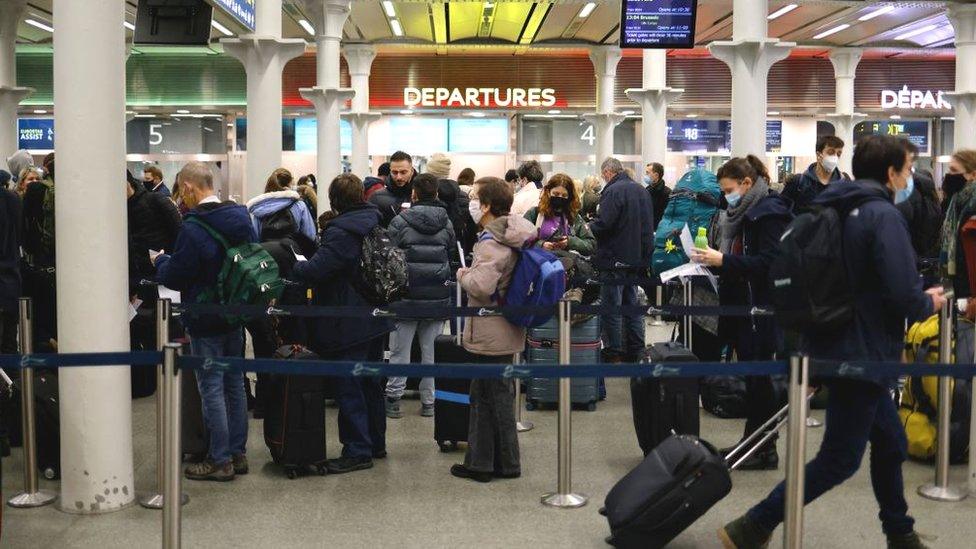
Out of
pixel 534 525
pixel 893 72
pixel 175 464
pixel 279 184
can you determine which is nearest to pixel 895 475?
pixel 534 525

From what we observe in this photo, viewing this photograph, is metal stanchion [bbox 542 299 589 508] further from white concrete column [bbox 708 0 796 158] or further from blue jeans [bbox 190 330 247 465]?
white concrete column [bbox 708 0 796 158]

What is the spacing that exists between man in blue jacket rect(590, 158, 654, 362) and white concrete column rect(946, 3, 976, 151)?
392 inches

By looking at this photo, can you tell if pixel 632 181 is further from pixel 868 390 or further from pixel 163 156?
pixel 163 156

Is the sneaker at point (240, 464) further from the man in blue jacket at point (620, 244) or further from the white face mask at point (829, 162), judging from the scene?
the white face mask at point (829, 162)

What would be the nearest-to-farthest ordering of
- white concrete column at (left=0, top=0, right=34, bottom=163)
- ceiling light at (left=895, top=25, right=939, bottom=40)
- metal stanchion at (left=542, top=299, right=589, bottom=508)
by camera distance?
1. metal stanchion at (left=542, top=299, right=589, bottom=508)
2. white concrete column at (left=0, top=0, right=34, bottom=163)
3. ceiling light at (left=895, top=25, right=939, bottom=40)

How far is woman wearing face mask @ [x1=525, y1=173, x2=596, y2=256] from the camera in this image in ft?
27.3

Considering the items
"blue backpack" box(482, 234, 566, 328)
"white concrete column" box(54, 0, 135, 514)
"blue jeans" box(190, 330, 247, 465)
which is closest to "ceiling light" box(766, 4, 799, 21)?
"blue backpack" box(482, 234, 566, 328)

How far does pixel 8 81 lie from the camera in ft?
53.0

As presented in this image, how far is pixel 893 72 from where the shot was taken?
87.9 ft

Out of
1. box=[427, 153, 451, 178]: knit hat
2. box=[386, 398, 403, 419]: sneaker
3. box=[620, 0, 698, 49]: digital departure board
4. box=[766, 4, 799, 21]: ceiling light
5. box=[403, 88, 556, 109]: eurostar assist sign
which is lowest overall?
box=[386, 398, 403, 419]: sneaker

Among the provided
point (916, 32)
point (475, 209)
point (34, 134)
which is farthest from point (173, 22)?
point (34, 134)

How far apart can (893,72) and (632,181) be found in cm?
2008

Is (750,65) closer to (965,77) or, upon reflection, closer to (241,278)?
(241,278)

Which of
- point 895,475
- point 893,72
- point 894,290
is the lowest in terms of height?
point 895,475
